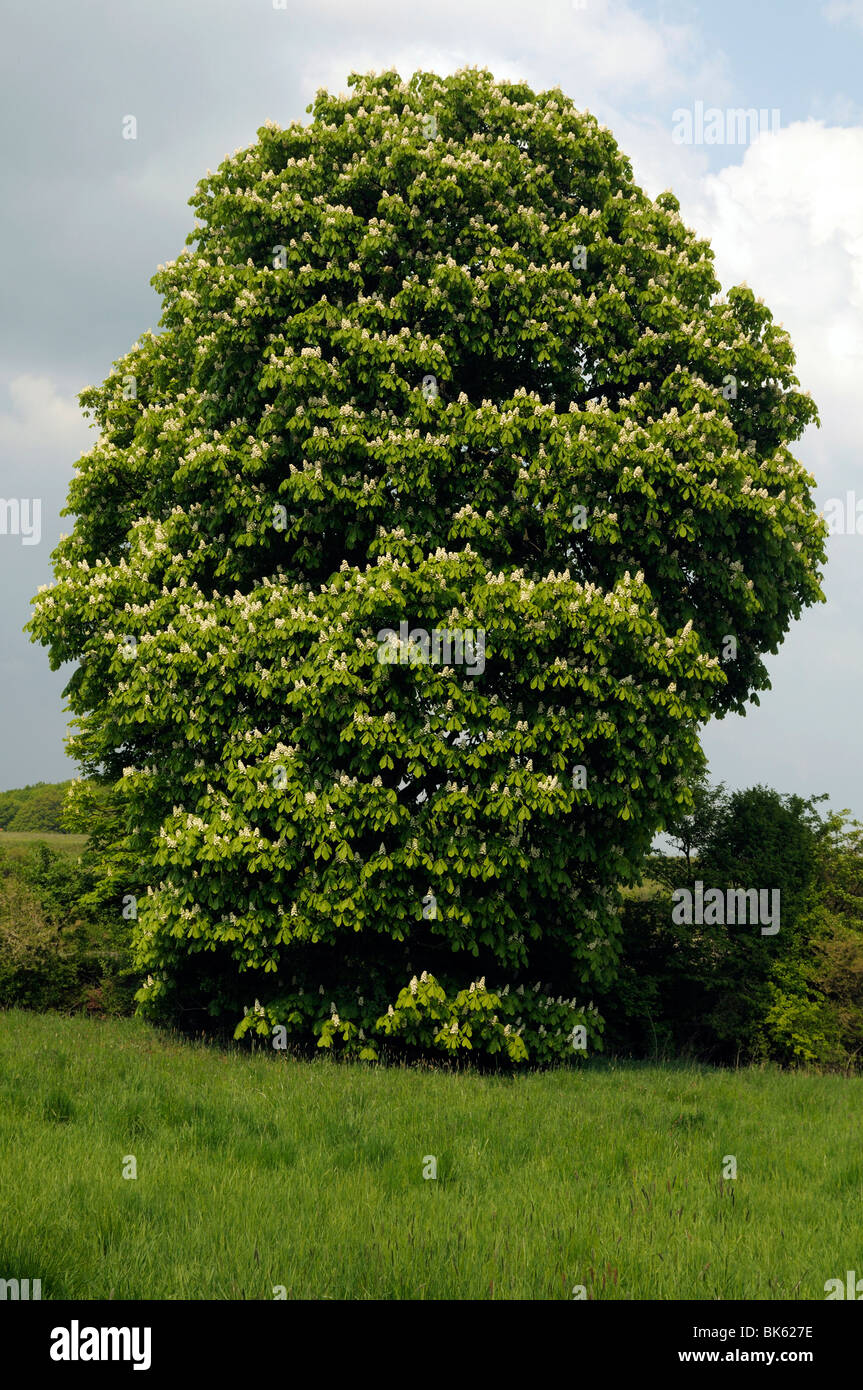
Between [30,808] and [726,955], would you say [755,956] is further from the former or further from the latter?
[30,808]

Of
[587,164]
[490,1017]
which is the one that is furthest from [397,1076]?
[587,164]

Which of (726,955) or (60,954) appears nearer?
(726,955)

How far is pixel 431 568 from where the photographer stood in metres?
14.6

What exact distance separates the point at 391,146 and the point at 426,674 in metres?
9.79

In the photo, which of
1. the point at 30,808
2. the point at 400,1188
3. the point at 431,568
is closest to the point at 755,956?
the point at 431,568

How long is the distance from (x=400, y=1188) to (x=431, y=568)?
29.5ft

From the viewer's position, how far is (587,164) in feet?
62.2

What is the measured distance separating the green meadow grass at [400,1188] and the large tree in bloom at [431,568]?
3546 mm

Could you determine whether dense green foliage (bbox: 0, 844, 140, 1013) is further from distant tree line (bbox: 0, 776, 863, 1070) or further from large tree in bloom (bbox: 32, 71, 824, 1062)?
large tree in bloom (bbox: 32, 71, 824, 1062)

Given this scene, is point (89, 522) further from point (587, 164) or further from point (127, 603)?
point (587, 164)

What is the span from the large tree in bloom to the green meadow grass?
3546 mm

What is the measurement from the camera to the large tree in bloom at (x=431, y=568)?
49.9 feet
